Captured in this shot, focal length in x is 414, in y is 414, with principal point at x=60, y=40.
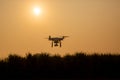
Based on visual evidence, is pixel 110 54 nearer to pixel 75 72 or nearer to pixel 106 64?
pixel 106 64

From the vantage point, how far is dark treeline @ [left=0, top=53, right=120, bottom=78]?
1923 inches

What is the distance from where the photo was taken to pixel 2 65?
4994cm

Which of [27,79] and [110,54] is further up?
[110,54]

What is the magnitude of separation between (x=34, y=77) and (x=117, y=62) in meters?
11.3

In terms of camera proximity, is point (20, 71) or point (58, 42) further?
point (58, 42)

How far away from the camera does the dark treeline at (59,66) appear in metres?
48.8

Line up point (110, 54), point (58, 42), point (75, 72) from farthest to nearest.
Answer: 1. point (58, 42)
2. point (110, 54)
3. point (75, 72)

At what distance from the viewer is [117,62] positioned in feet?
172

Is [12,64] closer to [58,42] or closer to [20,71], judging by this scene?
[20,71]

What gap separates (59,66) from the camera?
50438 millimetres

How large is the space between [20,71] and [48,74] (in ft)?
10.9

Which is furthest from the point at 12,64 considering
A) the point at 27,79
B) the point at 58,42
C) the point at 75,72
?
the point at 58,42

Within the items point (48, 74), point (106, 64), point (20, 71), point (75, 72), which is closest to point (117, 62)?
point (106, 64)

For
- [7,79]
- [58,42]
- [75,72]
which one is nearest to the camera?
[7,79]
